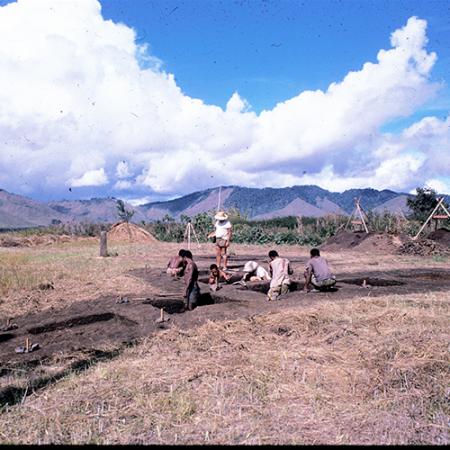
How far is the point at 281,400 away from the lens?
4.09m

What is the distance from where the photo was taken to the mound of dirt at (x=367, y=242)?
19.3 meters

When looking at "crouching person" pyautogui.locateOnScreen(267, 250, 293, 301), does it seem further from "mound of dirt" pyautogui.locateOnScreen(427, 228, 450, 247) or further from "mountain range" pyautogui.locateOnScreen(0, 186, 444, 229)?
"mountain range" pyautogui.locateOnScreen(0, 186, 444, 229)

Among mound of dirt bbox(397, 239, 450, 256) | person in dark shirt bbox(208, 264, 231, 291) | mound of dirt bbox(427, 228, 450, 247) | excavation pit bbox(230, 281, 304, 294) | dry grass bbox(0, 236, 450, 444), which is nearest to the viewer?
dry grass bbox(0, 236, 450, 444)

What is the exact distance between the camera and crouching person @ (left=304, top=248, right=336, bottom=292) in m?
9.46

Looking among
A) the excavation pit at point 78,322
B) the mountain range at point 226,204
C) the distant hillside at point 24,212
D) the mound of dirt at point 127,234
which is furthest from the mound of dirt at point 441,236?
the distant hillside at point 24,212

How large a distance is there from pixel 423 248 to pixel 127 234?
55.0ft

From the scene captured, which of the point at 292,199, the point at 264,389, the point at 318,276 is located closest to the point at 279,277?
the point at 318,276

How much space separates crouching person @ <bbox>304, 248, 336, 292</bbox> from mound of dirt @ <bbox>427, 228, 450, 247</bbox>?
37.4 ft

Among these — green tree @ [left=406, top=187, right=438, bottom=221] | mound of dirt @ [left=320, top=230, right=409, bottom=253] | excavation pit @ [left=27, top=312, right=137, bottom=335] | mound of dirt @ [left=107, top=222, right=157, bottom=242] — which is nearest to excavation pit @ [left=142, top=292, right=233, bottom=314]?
excavation pit @ [left=27, top=312, right=137, bottom=335]

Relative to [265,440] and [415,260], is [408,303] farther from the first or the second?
[415,260]

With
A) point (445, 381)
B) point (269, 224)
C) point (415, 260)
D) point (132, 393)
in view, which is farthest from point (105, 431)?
point (269, 224)

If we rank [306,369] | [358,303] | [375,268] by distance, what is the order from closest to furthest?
1. [306,369]
2. [358,303]
3. [375,268]

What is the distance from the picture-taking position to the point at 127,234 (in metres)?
28.2

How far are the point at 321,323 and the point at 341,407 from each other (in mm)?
2639
